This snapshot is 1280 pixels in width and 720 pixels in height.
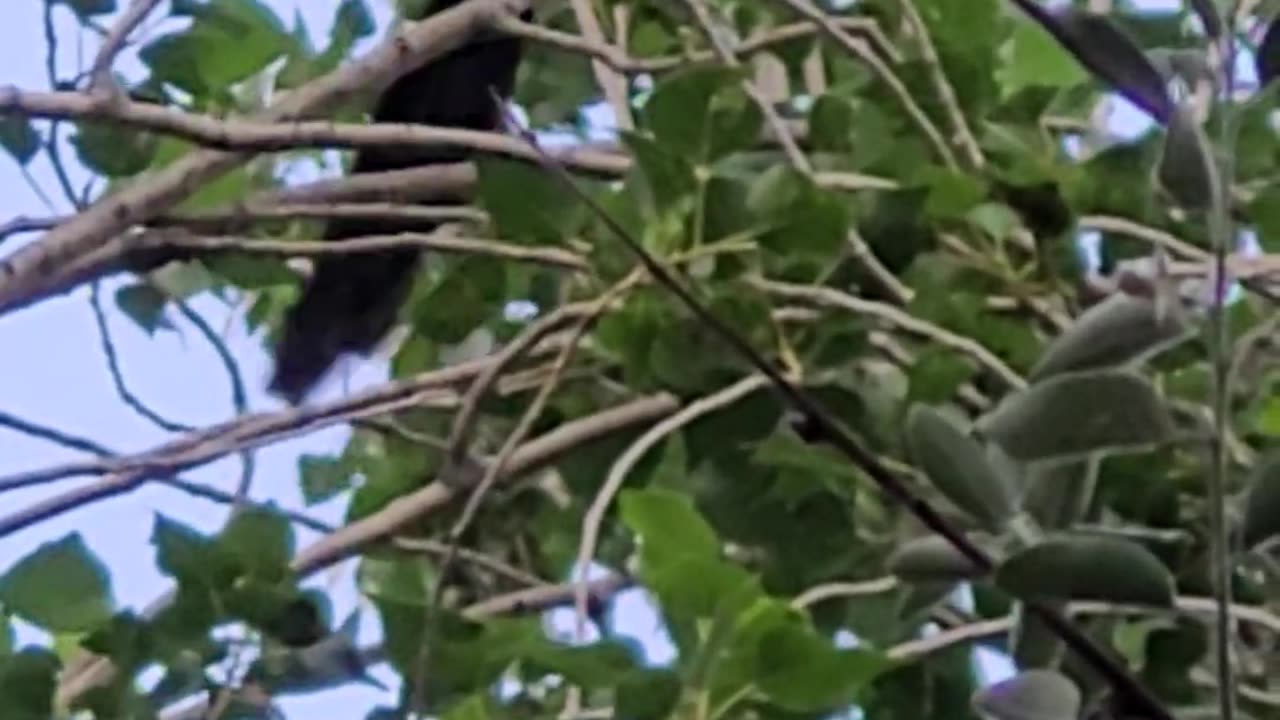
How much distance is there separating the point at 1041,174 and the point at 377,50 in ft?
0.77

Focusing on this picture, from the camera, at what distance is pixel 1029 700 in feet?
1.54

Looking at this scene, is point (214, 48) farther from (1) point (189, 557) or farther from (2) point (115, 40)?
(1) point (189, 557)

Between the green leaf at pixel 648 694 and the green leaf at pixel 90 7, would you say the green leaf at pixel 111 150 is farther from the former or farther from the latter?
the green leaf at pixel 648 694

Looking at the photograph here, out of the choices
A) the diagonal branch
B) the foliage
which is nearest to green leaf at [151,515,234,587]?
the foliage

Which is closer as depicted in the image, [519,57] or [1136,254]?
[1136,254]

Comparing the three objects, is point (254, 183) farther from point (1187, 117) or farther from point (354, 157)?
point (1187, 117)

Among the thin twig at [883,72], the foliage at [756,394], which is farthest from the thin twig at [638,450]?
the thin twig at [883,72]

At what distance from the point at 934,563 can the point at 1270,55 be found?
0.42 ft

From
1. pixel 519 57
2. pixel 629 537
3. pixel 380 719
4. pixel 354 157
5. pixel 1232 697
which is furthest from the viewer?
pixel 519 57

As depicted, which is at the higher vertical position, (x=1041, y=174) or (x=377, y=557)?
(x=1041, y=174)

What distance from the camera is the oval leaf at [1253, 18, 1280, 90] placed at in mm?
492

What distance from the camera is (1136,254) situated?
750 millimetres

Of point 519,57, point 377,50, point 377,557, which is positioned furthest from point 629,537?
point 519,57

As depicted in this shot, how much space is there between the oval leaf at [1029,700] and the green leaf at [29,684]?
12.4 inches
